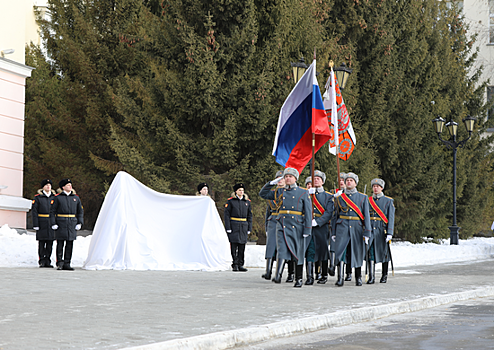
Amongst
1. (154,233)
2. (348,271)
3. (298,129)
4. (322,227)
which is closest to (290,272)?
(322,227)

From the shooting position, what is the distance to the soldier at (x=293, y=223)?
12930 millimetres

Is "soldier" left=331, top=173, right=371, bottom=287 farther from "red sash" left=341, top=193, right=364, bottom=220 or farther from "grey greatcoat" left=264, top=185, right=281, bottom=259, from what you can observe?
"grey greatcoat" left=264, top=185, right=281, bottom=259

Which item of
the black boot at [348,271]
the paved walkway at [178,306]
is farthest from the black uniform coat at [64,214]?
the black boot at [348,271]

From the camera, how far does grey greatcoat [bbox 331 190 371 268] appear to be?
13.8m

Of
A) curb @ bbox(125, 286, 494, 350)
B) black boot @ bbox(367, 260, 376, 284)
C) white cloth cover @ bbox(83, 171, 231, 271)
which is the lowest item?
curb @ bbox(125, 286, 494, 350)

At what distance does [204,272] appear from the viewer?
53.6 ft

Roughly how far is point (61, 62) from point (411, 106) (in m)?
14.0

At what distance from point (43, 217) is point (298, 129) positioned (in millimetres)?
5860

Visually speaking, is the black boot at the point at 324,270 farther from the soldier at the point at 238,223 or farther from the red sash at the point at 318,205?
the soldier at the point at 238,223

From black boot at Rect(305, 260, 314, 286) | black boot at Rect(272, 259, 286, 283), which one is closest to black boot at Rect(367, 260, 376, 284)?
black boot at Rect(305, 260, 314, 286)

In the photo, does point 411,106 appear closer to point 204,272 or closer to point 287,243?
point 204,272

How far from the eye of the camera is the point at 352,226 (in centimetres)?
1388

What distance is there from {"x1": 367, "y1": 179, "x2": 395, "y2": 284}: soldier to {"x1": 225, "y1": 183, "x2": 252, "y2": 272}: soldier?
10.5ft

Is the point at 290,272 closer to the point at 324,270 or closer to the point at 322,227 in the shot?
the point at 324,270
